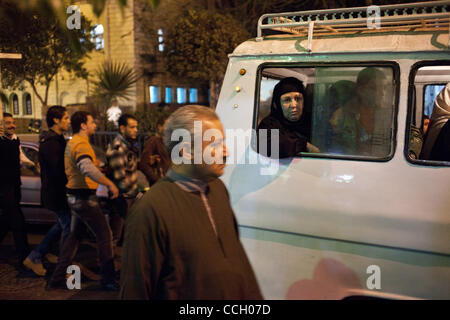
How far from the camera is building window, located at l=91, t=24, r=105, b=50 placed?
1744 centimetres

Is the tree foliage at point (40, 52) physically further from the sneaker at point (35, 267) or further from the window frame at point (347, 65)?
the window frame at point (347, 65)

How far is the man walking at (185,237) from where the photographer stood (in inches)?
68.0

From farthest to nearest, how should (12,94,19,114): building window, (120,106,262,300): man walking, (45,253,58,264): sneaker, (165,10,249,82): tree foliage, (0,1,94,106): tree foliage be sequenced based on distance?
(12,94,19,114): building window
(165,10,249,82): tree foliage
(0,1,94,106): tree foliage
(45,253,58,264): sneaker
(120,106,262,300): man walking

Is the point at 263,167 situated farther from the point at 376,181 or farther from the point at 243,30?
the point at 243,30

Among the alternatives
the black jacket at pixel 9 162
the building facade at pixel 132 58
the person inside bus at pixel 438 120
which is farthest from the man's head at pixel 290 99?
the building facade at pixel 132 58

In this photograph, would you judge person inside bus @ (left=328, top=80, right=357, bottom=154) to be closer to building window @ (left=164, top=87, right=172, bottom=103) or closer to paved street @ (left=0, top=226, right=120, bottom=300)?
paved street @ (left=0, top=226, right=120, bottom=300)

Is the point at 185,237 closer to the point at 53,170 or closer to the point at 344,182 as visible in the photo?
the point at 344,182

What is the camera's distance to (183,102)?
19.6 metres

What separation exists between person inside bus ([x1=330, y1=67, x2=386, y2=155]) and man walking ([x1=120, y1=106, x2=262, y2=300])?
1244mm

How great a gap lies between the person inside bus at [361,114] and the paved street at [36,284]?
3.03 metres

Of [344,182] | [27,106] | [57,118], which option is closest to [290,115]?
[344,182]

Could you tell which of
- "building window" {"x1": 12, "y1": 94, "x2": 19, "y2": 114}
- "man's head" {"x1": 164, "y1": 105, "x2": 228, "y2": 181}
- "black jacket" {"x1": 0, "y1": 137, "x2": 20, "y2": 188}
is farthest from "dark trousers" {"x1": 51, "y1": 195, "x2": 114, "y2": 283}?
"building window" {"x1": 12, "y1": 94, "x2": 19, "y2": 114}
